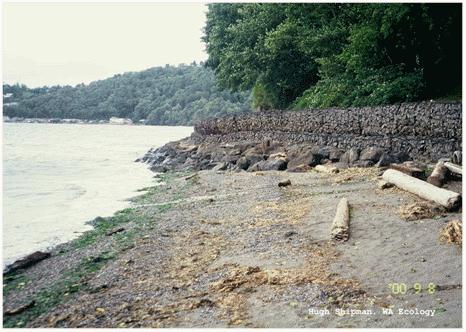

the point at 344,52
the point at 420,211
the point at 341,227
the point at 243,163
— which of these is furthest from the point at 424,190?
the point at 344,52

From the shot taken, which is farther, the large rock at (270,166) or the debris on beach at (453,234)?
the large rock at (270,166)

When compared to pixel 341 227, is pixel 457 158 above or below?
above

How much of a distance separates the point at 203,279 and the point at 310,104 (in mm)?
20319

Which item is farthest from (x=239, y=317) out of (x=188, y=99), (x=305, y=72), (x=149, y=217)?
(x=188, y=99)

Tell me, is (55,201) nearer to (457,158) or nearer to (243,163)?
(243,163)

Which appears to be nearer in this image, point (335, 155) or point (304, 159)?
point (335, 155)

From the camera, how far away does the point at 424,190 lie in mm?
10430

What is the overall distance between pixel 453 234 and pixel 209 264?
14.6 feet

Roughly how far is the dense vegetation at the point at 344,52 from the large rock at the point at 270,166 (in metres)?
5.01

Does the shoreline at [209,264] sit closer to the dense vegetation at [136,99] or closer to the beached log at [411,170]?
the beached log at [411,170]

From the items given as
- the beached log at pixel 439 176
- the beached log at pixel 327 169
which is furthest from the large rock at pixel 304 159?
the beached log at pixel 439 176

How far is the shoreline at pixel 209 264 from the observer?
580cm

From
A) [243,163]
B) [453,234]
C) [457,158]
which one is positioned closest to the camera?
[453,234]

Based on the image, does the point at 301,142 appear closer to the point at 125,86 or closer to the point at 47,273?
the point at 47,273
